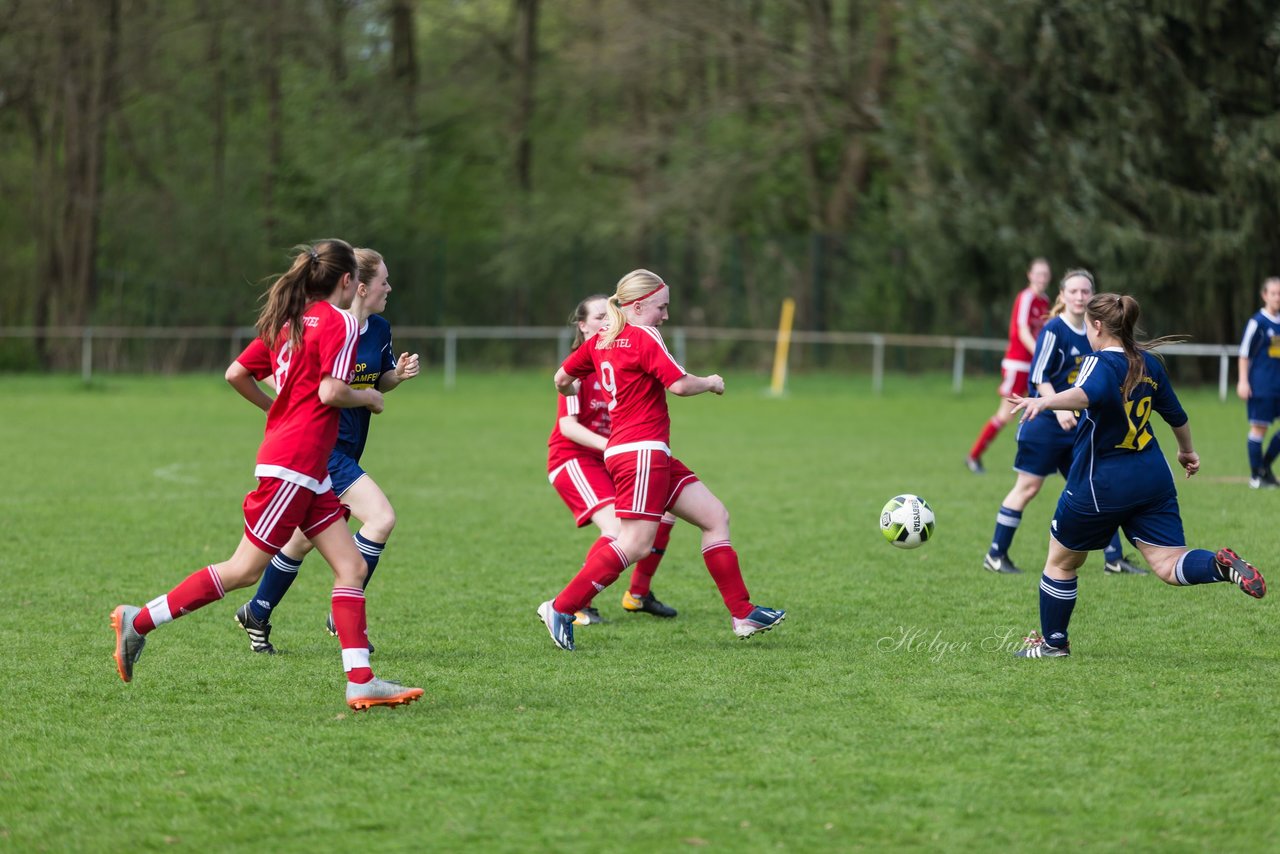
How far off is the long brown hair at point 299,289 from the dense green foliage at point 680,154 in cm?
1882

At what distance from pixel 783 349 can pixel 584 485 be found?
732 inches

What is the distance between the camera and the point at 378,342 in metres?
6.50

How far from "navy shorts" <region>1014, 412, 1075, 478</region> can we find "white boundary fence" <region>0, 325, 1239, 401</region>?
48.4 ft

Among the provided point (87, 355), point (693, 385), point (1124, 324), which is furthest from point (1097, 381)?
point (87, 355)

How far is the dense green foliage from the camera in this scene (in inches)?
880

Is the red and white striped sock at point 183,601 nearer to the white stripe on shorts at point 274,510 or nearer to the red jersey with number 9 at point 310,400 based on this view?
the white stripe on shorts at point 274,510

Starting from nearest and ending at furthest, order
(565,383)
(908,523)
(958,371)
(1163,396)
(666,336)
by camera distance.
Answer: (1163,396) < (565,383) < (908,523) < (958,371) < (666,336)

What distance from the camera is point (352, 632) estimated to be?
18.0ft

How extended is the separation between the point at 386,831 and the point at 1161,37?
2099cm

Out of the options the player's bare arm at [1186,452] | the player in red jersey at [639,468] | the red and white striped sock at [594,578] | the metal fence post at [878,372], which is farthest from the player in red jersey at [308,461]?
the metal fence post at [878,372]

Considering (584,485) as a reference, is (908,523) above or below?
below

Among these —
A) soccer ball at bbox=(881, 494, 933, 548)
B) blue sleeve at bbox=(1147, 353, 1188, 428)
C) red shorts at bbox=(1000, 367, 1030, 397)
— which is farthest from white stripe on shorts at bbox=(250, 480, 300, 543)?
red shorts at bbox=(1000, 367, 1030, 397)

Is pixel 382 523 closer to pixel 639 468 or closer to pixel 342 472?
pixel 342 472

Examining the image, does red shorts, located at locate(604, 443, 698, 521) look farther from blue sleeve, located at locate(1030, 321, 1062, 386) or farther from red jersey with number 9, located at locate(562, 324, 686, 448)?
blue sleeve, located at locate(1030, 321, 1062, 386)
